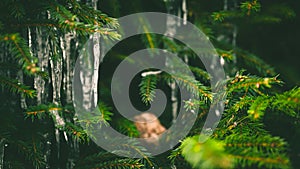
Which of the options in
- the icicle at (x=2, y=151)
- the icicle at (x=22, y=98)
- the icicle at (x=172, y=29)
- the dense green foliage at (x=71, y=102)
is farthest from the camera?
the icicle at (x=172, y=29)

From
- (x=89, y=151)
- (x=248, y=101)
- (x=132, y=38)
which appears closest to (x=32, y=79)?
(x=89, y=151)

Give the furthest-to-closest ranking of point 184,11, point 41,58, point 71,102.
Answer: point 184,11
point 71,102
point 41,58

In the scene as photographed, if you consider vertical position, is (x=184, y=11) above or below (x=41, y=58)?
above

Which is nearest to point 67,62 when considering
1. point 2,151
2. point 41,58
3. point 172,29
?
→ point 41,58

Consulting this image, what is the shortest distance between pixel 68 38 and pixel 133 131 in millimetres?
427

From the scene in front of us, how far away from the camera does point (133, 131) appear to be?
4.58 ft

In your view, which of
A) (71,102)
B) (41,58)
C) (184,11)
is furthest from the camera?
(184,11)

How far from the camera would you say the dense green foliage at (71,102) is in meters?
0.94

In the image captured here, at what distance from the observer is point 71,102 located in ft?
4.42

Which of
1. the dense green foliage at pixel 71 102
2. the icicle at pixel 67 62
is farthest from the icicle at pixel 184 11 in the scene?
the icicle at pixel 67 62

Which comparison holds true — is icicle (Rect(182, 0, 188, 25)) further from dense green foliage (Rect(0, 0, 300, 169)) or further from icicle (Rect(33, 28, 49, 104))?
icicle (Rect(33, 28, 49, 104))

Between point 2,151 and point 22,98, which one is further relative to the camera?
point 22,98

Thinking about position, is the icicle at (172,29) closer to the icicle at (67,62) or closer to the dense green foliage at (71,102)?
the dense green foliage at (71,102)

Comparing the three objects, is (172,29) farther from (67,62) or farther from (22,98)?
(22,98)
